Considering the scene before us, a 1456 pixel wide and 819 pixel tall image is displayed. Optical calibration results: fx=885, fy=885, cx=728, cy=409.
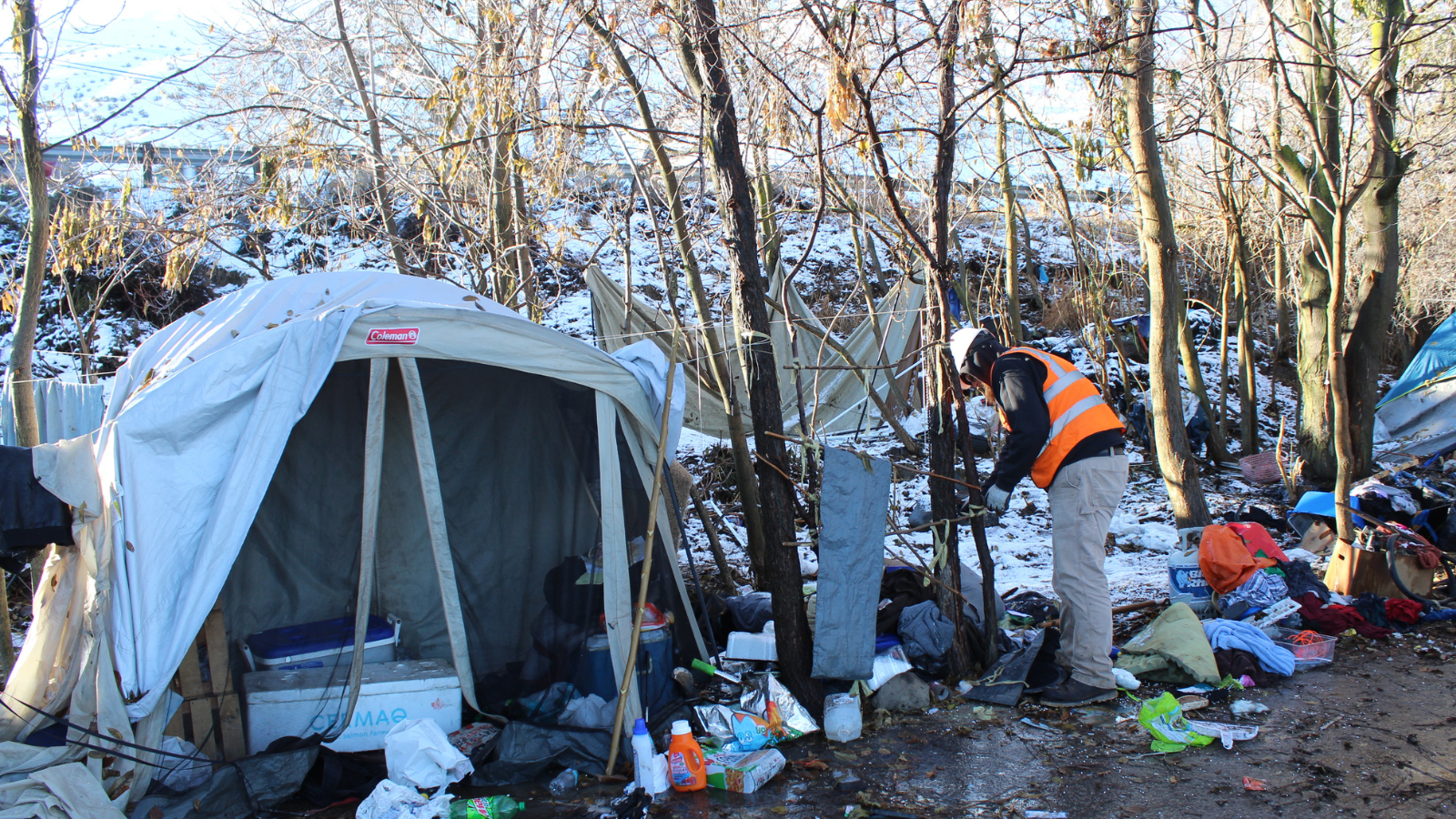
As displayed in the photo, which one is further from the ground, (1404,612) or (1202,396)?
(1202,396)

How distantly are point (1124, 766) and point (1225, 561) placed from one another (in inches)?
75.4

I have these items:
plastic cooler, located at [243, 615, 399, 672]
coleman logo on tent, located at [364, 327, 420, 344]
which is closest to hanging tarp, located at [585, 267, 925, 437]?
coleman logo on tent, located at [364, 327, 420, 344]

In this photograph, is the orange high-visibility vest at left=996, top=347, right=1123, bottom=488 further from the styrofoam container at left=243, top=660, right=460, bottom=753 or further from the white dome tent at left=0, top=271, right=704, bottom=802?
the styrofoam container at left=243, top=660, right=460, bottom=753

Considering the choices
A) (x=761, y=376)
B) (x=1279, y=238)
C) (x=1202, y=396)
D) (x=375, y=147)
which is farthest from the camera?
(x=1279, y=238)

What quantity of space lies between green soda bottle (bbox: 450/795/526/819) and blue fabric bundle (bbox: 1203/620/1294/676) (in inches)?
124

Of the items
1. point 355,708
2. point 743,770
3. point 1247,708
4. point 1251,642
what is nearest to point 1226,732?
point 1247,708

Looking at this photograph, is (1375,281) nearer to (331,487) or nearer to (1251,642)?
(1251,642)

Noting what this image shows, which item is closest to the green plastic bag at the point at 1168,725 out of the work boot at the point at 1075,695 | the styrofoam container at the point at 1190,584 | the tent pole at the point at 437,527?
the work boot at the point at 1075,695

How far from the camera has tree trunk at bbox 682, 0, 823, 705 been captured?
12.9 feet

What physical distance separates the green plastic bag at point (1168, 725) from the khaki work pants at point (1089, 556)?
0.30 meters

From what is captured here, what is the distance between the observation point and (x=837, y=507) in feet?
12.6

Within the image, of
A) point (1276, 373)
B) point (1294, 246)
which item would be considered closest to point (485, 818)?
point (1294, 246)

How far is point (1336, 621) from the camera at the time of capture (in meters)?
4.51

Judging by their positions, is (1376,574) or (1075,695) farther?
(1376,574)
